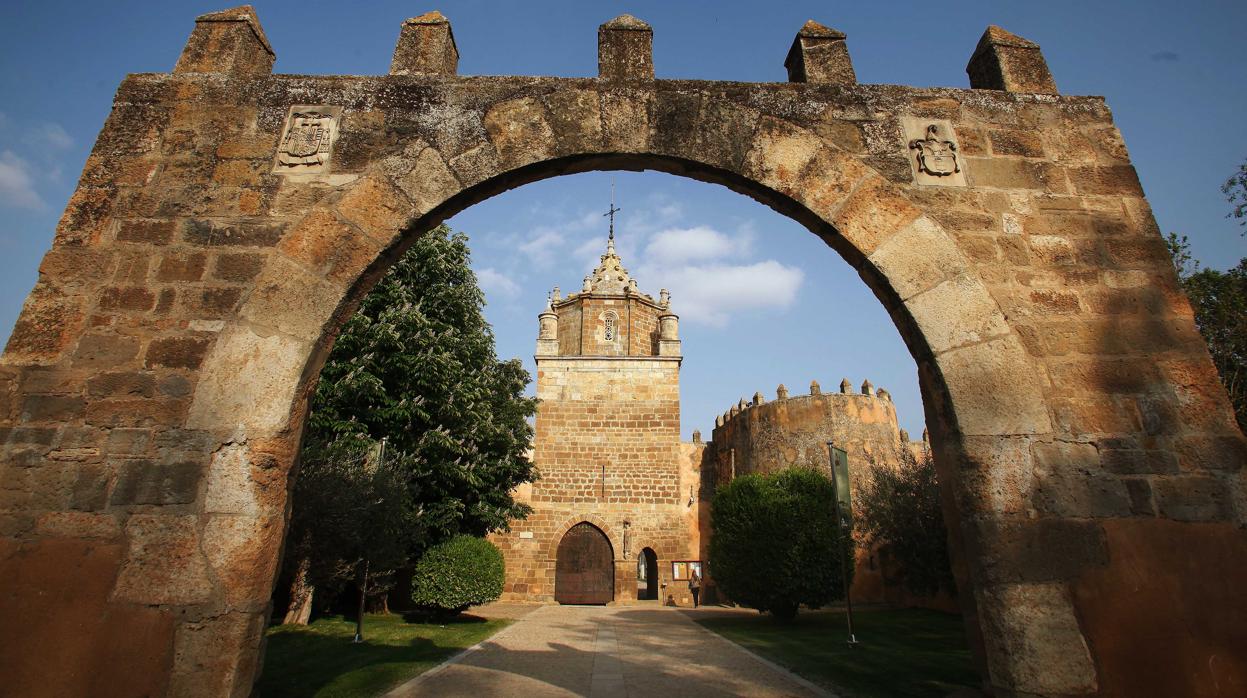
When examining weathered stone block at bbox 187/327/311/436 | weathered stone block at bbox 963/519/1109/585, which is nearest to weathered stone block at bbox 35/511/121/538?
weathered stone block at bbox 187/327/311/436

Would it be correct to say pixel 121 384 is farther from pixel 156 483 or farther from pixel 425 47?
pixel 425 47

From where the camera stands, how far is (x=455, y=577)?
13930 millimetres

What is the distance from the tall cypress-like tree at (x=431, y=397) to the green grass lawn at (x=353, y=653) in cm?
193

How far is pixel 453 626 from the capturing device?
529 inches

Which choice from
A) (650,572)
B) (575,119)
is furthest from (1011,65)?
(650,572)

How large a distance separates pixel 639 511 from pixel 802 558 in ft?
28.2

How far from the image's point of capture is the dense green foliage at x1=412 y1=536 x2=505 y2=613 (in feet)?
45.5

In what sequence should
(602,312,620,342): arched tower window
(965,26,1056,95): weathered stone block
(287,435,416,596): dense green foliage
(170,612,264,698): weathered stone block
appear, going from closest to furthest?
1. (170,612,264,698): weathered stone block
2. (965,26,1056,95): weathered stone block
3. (287,435,416,596): dense green foliage
4. (602,312,620,342): arched tower window

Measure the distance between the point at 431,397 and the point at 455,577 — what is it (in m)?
4.13

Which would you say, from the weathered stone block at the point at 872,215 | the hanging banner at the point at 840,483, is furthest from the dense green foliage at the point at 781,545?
the weathered stone block at the point at 872,215

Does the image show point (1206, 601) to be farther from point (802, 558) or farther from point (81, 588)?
point (802, 558)

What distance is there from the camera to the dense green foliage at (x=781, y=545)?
14805mm

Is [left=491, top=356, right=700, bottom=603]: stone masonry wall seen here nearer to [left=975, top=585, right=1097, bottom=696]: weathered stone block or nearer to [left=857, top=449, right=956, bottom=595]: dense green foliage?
[left=857, top=449, right=956, bottom=595]: dense green foliage

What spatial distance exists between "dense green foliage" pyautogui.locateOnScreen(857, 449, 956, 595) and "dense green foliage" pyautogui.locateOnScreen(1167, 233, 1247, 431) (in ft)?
16.5
